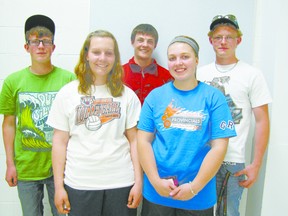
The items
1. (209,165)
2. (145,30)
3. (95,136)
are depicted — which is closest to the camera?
(209,165)

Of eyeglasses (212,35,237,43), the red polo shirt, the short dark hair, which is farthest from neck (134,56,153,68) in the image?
eyeglasses (212,35,237,43)

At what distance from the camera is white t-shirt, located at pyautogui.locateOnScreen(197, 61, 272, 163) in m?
1.70

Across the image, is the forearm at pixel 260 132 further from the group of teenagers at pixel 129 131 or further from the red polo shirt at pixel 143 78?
the red polo shirt at pixel 143 78

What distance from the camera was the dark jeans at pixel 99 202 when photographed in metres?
1.44

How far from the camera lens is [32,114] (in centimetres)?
174

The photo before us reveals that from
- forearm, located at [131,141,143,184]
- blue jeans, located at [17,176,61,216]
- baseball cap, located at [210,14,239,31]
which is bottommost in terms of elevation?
blue jeans, located at [17,176,61,216]

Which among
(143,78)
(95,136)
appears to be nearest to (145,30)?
(143,78)

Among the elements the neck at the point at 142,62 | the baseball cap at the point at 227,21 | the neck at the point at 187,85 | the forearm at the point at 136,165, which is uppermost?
the baseball cap at the point at 227,21

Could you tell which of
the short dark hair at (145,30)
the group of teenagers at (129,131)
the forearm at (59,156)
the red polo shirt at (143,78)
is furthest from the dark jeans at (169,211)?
the short dark hair at (145,30)

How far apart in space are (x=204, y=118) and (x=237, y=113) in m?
0.43

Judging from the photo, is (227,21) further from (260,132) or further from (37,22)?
(37,22)

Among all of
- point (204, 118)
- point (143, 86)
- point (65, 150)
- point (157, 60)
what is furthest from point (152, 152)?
point (157, 60)

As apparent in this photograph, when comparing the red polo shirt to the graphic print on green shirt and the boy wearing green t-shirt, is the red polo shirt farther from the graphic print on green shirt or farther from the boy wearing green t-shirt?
the graphic print on green shirt

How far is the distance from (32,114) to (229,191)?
1.34 m
